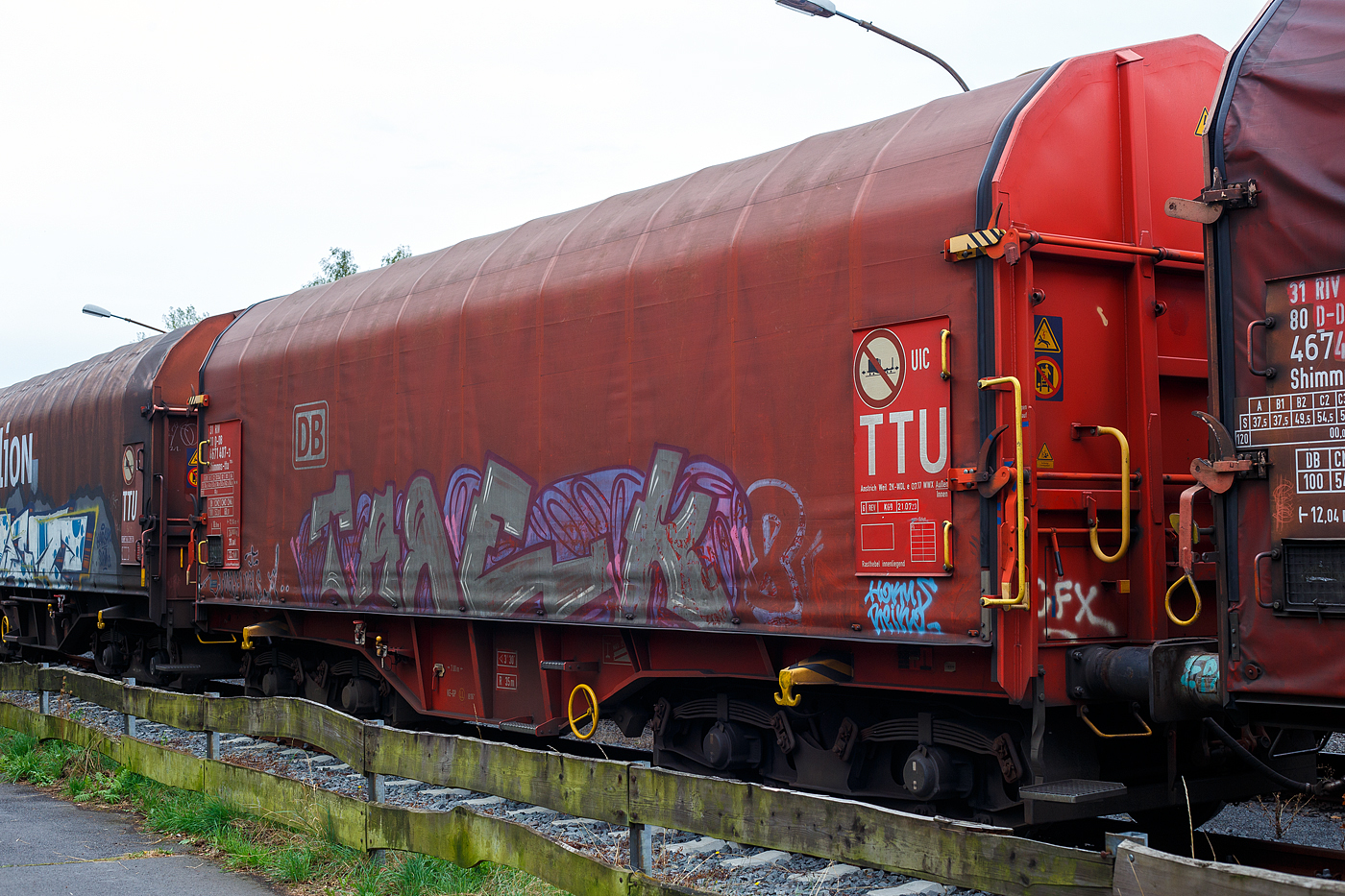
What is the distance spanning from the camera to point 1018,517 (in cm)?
584

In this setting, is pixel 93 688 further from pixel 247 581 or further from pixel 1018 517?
pixel 1018 517

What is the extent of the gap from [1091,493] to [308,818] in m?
4.55

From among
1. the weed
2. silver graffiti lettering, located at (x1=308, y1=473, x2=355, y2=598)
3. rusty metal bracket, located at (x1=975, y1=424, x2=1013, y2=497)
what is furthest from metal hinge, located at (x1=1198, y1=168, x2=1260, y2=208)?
silver graffiti lettering, located at (x1=308, y1=473, x2=355, y2=598)

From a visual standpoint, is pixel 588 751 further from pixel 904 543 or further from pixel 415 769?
pixel 904 543

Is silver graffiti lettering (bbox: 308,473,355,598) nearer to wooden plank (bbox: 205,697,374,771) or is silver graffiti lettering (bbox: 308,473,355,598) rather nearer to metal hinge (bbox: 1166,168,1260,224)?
wooden plank (bbox: 205,697,374,771)

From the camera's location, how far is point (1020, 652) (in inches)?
234

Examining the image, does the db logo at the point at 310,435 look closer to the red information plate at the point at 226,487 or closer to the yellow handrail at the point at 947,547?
the red information plate at the point at 226,487

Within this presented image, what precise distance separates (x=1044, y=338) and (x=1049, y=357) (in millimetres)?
102

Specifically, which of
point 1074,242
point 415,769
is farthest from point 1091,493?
point 415,769

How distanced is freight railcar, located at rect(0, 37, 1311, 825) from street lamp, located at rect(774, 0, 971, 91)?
5025mm

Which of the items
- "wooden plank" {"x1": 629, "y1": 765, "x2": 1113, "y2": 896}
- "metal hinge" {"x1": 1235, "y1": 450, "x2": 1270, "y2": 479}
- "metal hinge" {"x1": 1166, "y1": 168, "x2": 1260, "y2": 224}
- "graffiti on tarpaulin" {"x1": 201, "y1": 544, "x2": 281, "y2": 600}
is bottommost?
"wooden plank" {"x1": 629, "y1": 765, "x2": 1113, "y2": 896}

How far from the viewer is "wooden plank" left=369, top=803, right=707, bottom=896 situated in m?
5.03

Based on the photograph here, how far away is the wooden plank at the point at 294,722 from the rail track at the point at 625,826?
0.01 m

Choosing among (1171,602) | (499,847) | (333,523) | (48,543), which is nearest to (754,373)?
(1171,602)
